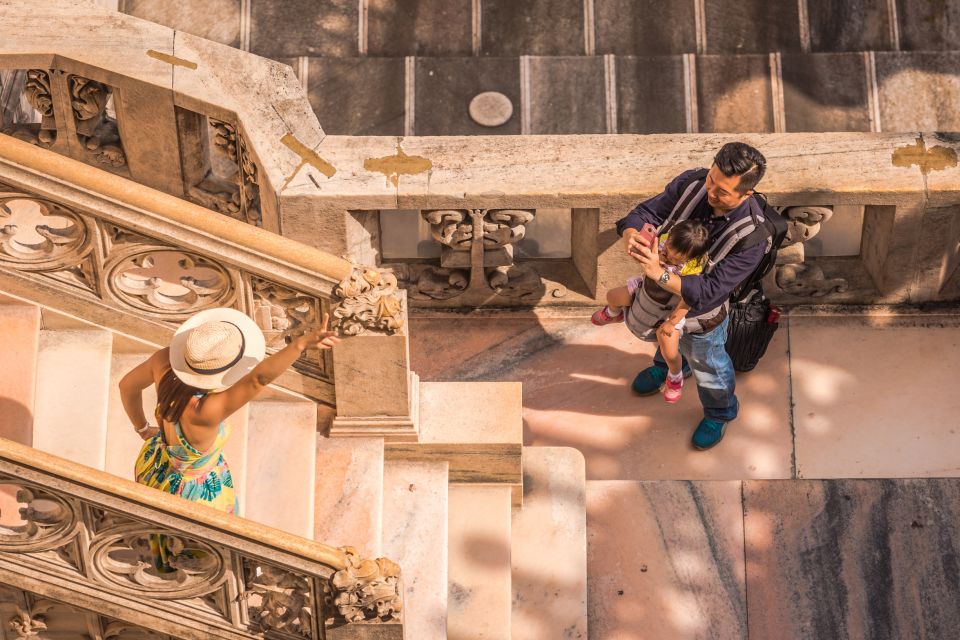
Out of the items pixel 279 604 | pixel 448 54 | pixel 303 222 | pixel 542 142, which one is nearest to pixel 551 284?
pixel 542 142

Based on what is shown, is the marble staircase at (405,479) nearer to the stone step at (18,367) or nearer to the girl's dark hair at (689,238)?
the stone step at (18,367)

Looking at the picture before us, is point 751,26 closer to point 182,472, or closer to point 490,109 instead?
point 490,109

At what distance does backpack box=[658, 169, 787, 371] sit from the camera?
23.9 ft

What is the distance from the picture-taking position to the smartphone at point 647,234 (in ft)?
24.1

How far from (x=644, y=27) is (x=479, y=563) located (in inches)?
248

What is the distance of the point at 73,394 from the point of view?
25.4 ft

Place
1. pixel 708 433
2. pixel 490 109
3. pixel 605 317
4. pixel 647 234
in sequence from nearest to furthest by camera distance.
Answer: pixel 647 234 → pixel 605 317 → pixel 708 433 → pixel 490 109

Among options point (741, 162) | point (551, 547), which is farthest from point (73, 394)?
point (741, 162)

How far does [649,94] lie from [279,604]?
6.85 meters

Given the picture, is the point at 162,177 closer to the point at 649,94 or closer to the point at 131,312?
the point at 131,312

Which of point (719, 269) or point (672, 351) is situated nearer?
point (719, 269)

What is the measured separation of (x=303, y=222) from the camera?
331 inches

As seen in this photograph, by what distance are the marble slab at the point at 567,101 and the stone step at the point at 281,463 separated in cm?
516

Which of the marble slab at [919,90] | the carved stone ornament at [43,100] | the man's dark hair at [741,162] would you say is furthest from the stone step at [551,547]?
the marble slab at [919,90]
